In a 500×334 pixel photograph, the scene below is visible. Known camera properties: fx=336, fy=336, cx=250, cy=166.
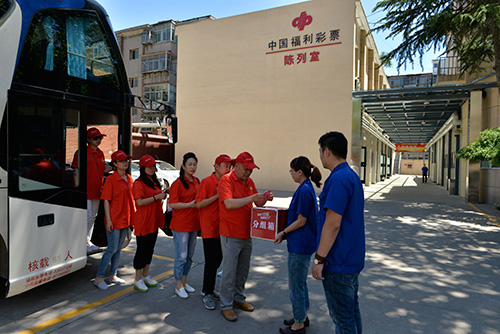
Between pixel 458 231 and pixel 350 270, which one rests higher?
pixel 350 270

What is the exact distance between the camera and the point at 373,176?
25.1m

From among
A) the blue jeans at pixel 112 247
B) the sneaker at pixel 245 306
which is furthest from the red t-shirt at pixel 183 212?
the sneaker at pixel 245 306

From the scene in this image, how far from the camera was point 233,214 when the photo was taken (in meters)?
3.50

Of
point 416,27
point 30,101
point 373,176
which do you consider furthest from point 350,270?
point 373,176

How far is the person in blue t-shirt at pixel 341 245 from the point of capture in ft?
7.74

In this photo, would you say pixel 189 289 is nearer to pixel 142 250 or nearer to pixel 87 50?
pixel 142 250

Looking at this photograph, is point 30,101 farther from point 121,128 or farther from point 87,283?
point 87,283

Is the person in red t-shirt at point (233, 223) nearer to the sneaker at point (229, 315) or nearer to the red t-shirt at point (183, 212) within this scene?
the sneaker at point (229, 315)

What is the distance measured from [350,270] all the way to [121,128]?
3.81 m

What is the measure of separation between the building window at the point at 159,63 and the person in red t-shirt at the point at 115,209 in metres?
28.6

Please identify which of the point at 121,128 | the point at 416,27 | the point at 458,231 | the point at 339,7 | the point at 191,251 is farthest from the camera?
the point at 339,7

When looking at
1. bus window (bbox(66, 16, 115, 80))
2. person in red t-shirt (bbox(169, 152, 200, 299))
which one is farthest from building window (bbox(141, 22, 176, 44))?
person in red t-shirt (bbox(169, 152, 200, 299))

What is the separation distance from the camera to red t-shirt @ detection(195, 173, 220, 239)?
12.4 feet

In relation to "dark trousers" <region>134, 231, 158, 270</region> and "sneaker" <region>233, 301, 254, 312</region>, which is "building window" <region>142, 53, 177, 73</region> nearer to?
"dark trousers" <region>134, 231, 158, 270</region>
